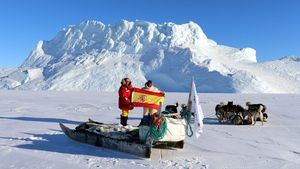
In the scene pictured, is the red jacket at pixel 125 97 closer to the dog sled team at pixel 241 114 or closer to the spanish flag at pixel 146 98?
the spanish flag at pixel 146 98

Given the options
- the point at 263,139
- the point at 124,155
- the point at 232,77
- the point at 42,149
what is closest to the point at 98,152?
the point at 124,155

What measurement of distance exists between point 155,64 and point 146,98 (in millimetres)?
161511

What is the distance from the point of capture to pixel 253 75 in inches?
6068

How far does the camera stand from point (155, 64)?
17425 cm

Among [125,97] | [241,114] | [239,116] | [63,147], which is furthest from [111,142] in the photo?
[241,114]

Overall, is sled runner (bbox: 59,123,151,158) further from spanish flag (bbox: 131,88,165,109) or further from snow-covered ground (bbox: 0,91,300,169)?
spanish flag (bbox: 131,88,165,109)

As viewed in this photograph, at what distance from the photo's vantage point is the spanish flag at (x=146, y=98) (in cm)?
1294

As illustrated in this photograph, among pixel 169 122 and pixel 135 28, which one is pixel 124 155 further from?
pixel 135 28

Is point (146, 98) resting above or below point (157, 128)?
above

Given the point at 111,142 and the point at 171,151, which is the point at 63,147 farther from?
the point at 171,151

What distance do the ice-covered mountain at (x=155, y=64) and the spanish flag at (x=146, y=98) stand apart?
135271mm

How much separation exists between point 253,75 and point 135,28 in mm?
53957

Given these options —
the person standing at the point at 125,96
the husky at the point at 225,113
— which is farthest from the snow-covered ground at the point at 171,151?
the person standing at the point at 125,96

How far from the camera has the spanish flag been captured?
42.4 ft
